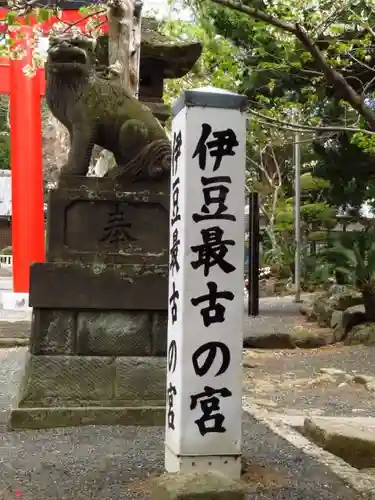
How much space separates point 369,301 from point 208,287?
8.38 m

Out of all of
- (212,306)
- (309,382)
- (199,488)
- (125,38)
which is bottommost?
(309,382)

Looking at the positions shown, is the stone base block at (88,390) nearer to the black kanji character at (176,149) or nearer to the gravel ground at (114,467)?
the gravel ground at (114,467)

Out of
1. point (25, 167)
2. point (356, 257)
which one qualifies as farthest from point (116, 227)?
point (25, 167)

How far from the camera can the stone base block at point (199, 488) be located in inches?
114

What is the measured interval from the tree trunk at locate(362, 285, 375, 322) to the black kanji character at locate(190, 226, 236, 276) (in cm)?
828

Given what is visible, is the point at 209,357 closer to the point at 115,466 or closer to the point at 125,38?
the point at 115,466

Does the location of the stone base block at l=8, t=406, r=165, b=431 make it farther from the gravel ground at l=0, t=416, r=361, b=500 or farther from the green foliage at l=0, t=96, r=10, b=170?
the green foliage at l=0, t=96, r=10, b=170

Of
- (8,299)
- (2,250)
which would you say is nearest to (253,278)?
(8,299)

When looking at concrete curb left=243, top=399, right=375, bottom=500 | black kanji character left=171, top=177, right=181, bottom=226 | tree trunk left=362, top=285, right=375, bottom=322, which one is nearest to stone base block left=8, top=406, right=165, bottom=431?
concrete curb left=243, top=399, right=375, bottom=500

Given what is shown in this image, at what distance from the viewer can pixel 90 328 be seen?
16.4ft

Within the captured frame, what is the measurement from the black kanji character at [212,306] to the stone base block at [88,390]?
1939 millimetres

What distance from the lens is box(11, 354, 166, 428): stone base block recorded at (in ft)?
15.8

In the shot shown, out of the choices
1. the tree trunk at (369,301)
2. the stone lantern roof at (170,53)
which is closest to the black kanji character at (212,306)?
the stone lantern roof at (170,53)

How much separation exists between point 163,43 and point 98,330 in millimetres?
4460
